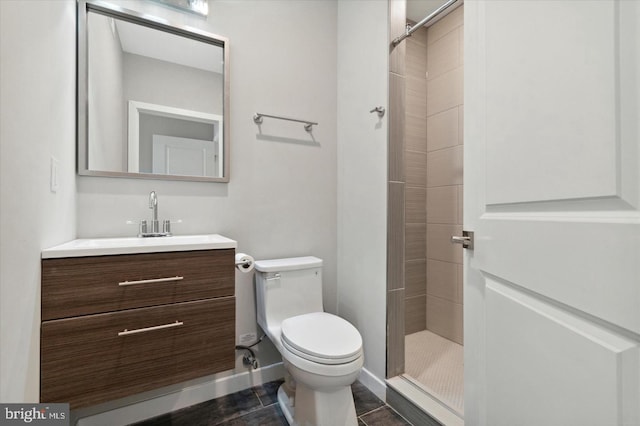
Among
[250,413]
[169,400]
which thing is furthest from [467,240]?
[169,400]

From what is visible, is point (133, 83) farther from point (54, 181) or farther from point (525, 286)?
point (525, 286)

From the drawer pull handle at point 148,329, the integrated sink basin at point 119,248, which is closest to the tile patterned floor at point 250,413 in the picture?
the drawer pull handle at point 148,329

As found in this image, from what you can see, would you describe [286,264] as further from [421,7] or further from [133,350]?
[421,7]

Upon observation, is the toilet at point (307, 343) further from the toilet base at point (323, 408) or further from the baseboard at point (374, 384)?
the baseboard at point (374, 384)

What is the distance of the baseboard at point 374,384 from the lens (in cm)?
158

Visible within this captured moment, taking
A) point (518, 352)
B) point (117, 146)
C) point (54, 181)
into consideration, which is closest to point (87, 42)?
point (117, 146)

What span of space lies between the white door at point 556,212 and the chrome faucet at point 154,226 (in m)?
1.41

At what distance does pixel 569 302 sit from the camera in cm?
60

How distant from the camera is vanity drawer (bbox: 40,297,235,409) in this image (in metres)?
0.99

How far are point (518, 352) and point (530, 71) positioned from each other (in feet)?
2.32

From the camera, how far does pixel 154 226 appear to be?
146 cm

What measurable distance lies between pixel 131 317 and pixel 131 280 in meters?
0.14

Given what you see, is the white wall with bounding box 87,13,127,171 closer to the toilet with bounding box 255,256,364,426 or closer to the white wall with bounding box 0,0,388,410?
the white wall with bounding box 0,0,388,410

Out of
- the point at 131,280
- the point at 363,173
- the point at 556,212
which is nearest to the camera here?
the point at 556,212
